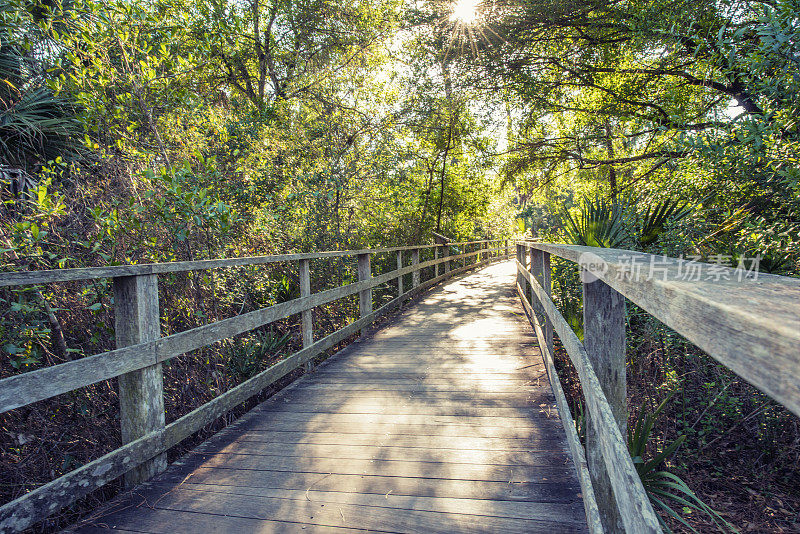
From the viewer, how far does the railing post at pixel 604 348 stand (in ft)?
6.42

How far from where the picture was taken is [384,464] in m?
2.57

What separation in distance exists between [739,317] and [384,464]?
2.27 meters

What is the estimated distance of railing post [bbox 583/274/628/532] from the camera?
1.96m

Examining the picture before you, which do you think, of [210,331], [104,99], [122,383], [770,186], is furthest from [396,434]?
[770,186]

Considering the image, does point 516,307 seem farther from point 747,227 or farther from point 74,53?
point 74,53

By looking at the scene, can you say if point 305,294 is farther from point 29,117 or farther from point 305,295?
point 29,117

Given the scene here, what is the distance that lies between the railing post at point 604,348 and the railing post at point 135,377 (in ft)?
7.52

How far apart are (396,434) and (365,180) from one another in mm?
7220

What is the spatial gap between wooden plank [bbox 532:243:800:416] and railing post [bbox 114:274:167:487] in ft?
8.00

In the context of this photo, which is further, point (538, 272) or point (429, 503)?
point (538, 272)

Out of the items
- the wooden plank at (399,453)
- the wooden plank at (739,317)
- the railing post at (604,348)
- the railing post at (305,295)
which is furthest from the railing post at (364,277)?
the wooden plank at (739,317)

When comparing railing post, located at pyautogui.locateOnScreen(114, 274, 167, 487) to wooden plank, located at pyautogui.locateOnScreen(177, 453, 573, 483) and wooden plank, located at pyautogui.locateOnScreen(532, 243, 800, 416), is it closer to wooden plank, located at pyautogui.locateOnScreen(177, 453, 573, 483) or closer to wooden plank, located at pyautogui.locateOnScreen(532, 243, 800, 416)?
wooden plank, located at pyautogui.locateOnScreen(177, 453, 573, 483)

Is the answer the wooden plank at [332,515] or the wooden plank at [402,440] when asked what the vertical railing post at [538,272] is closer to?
the wooden plank at [402,440]

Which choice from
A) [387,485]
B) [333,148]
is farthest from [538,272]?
[333,148]
